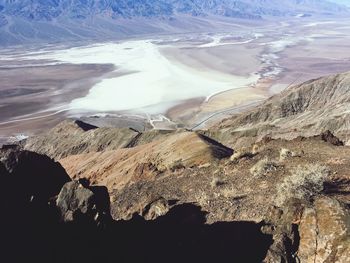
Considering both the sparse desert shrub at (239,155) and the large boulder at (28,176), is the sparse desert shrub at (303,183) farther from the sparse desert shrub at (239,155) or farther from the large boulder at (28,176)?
the large boulder at (28,176)

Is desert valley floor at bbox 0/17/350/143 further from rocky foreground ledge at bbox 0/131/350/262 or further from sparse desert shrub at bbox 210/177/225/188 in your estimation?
rocky foreground ledge at bbox 0/131/350/262

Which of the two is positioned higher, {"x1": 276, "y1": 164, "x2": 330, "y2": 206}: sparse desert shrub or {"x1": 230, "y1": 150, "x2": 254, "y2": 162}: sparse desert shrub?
{"x1": 276, "y1": 164, "x2": 330, "y2": 206}: sparse desert shrub

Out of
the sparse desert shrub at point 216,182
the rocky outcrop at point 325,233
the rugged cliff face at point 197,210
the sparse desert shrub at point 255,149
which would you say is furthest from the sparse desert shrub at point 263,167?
the rocky outcrop at point 325,233

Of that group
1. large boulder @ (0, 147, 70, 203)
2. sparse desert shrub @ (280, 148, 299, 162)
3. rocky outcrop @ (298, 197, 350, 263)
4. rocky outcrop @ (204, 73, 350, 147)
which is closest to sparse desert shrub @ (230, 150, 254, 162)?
sparse desert shrub @ (280, 148, 299, 162)

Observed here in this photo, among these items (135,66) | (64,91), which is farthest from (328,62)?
(64,91)

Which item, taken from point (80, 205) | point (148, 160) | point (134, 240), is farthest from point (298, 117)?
point (80, 205)

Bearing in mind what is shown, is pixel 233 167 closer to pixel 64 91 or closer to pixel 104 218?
pixel 104 218
